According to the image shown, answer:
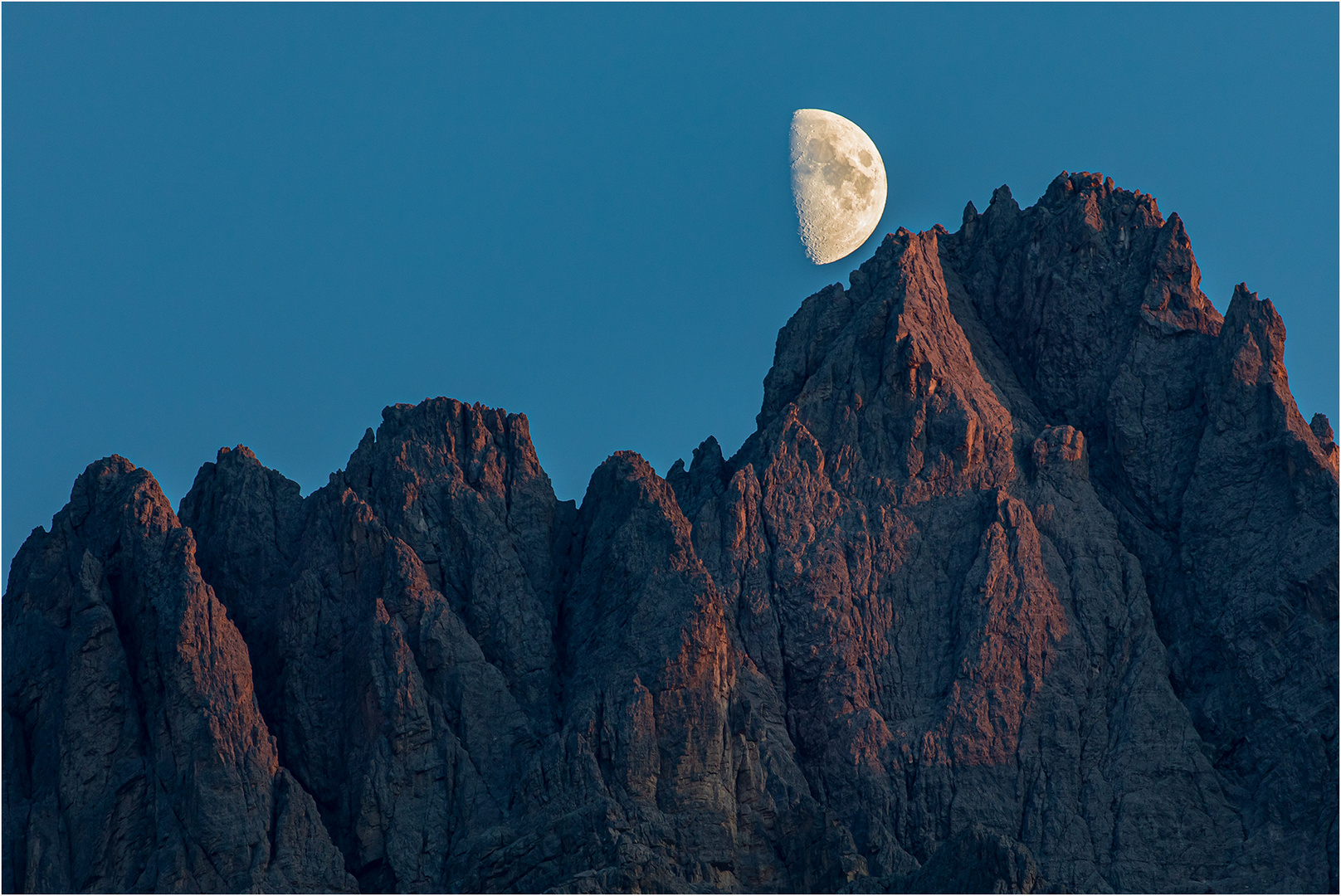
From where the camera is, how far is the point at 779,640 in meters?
134

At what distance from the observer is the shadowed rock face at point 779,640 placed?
123m

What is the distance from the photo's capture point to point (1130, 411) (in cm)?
14250

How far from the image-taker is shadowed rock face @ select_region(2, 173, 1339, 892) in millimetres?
123375

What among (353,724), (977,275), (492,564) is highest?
(977,275)

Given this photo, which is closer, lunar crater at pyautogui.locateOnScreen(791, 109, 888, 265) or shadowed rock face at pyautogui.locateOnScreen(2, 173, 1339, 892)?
A: shadowed rock face at pyautogui.locateOnScreen(2, 173, 1339, 892)

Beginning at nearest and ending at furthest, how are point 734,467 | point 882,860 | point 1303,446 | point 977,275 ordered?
point 882,860, point 1303,446, point 734,467, point 977,275

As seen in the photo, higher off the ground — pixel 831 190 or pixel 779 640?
pixel 831 190

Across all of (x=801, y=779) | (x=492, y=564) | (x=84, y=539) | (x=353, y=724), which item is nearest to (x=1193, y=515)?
(x=801, y=779)

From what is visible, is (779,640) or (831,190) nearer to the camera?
(779,640)

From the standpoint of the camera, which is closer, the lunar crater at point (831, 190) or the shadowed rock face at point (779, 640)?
the shadowed rock face at point (779, 640)

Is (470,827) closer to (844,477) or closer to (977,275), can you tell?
(844,477)

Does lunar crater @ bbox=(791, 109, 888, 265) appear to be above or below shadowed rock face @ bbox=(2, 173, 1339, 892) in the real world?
above

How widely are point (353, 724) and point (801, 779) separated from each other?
22651 mm

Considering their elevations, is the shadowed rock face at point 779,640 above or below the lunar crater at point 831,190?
below
